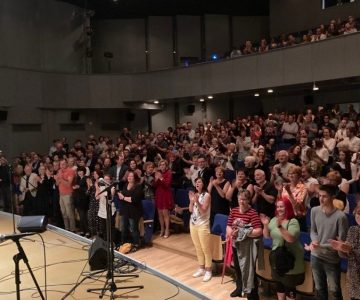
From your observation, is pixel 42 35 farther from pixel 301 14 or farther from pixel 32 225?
pixel 32 225

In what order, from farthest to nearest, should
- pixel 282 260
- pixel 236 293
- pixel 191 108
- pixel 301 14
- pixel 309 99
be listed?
pixel 191 108, pixel 301 14, pixel 309 99, pixel 236 293, pixel 282 260

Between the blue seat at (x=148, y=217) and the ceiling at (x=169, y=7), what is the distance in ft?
32.7

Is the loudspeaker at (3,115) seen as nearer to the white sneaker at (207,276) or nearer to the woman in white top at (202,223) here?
the woman in white top at (202,223)

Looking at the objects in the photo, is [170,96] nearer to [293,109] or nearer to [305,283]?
[293,109]

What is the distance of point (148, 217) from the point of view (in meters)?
6.52

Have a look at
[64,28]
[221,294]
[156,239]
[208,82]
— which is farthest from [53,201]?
[64,28]

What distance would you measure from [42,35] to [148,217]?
31.6 ft

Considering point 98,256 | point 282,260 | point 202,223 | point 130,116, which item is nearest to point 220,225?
point 202,223

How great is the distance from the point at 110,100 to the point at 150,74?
66.6 inches

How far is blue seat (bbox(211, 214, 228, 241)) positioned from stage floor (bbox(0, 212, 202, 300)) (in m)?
1.01

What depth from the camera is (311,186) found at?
450cm

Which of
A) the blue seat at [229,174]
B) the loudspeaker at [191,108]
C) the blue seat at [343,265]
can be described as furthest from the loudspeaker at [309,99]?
the blue seat at [343,265]

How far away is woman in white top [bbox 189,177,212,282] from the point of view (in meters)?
5.11

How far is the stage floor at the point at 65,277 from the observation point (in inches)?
164
